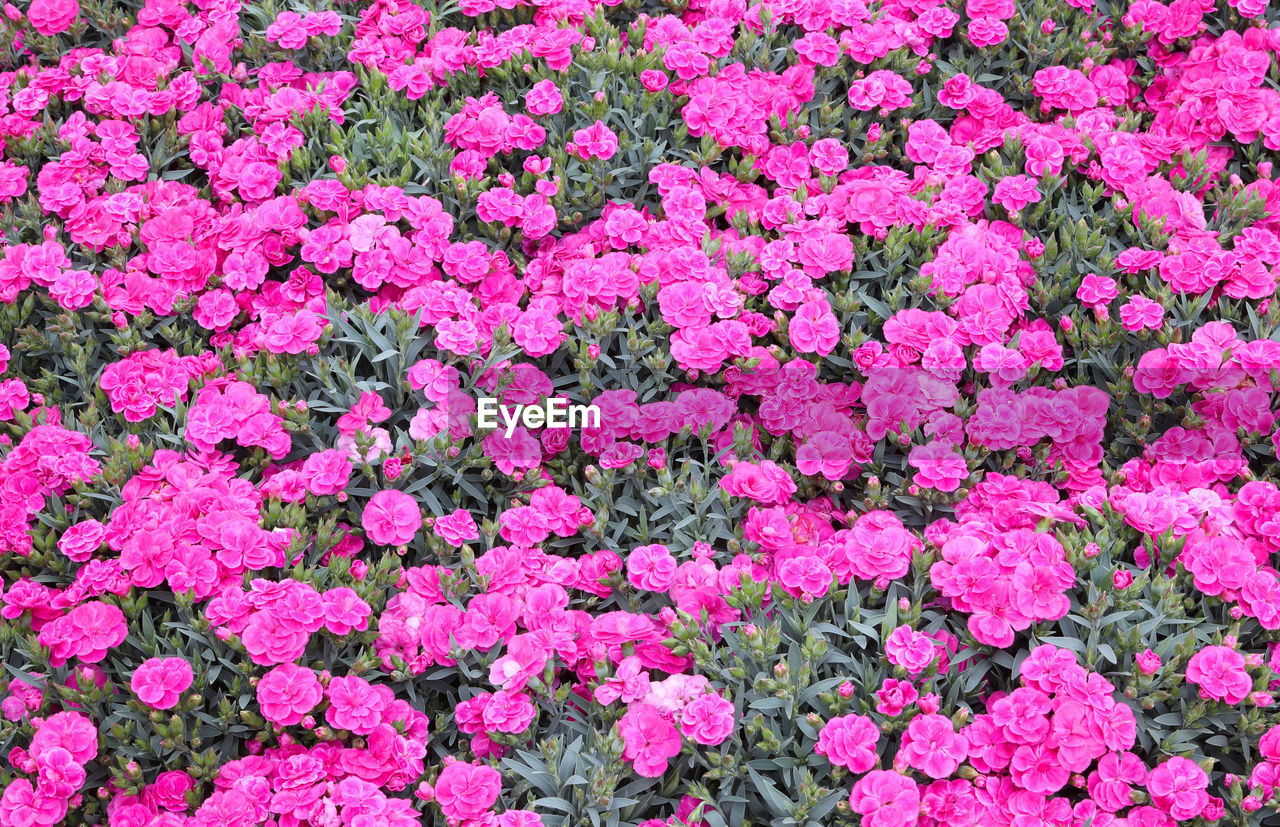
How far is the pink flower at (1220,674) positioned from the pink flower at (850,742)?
0.77 m

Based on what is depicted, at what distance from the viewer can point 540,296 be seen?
11.1 ft

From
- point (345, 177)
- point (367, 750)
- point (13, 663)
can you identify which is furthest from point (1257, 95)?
point (13, 663)

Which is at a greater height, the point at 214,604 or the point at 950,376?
the point at 950,376

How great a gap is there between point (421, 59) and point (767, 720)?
110 inches

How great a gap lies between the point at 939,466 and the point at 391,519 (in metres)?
1.57

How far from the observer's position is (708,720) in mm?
2428

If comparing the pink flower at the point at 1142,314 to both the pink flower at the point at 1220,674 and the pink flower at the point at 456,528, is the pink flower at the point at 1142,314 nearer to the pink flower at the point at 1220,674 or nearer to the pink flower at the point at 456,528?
the pink flower at the point at 1220,674

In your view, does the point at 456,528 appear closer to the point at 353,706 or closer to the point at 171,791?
the point at 353,706

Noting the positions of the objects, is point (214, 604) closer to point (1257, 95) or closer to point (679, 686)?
point (679, 686)

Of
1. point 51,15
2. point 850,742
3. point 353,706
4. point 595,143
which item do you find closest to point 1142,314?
point 850,742

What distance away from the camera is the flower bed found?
248cm

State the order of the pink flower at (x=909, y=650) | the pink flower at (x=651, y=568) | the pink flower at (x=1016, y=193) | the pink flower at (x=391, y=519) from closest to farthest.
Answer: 1. the pink flower at (x=909, y=650)
2. the pink flower at (x=651, y=568)
3. the pink flower at (x=391, y=519)
4. the pink flower at (x=1016, y=193)

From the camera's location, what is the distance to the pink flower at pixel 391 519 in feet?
9.43

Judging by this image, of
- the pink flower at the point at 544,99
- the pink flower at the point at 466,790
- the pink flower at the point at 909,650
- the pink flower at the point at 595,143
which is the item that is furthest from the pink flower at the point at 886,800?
the pink flower at the point at 544,99
